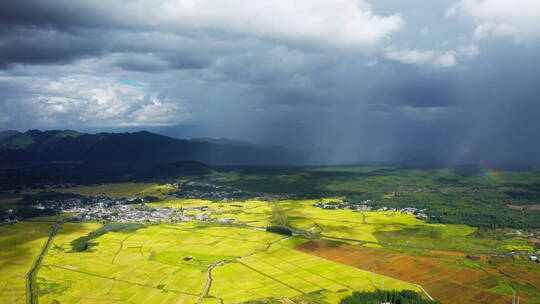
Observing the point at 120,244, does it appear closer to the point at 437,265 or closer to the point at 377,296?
the point at 377,296

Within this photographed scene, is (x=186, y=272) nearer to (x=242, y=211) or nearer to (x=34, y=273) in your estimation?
(x=34, y=273)

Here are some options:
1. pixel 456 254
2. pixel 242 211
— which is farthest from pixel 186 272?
pixel 242 211

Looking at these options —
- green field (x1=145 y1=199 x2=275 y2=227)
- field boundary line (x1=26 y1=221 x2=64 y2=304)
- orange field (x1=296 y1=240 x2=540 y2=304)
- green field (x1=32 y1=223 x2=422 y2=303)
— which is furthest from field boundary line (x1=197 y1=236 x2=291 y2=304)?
field boundary line (x1=26 y1=221 x2=64 y2=304)

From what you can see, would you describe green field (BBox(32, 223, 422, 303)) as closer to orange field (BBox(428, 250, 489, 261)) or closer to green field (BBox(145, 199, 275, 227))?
green field (BBox(145, 199, 275, 227))

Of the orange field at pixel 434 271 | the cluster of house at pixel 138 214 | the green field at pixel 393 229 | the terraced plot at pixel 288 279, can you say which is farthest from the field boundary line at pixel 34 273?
the green field at pixel 393 229

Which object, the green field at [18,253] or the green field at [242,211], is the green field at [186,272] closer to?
the green field at [18,253]

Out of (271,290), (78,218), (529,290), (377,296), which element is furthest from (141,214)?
(529,290)
